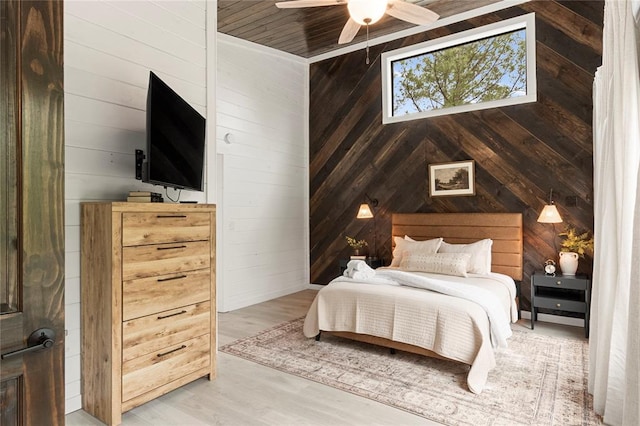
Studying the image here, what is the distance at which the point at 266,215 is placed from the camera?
18.7 ft

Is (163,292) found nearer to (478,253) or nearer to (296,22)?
(478,253)

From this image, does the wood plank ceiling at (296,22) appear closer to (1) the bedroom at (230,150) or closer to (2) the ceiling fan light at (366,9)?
(1) the bedroom at (230,150)

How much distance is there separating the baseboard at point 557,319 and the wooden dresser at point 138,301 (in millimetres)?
3760

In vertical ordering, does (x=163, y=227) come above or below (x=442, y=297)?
above

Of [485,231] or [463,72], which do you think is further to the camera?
[463,72]

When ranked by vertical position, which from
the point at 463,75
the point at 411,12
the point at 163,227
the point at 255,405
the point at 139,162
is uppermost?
the point at 463,75

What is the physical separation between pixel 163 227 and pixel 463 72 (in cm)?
433

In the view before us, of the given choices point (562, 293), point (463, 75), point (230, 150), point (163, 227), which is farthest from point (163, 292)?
point (463, 75)

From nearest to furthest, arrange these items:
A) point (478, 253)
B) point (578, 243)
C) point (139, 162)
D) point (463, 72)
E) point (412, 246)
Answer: point (139, 162) < point (578, 243) < point (478, 253) < point (412, 246) < point (463, 72)

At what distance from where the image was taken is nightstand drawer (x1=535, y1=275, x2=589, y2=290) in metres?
3.87

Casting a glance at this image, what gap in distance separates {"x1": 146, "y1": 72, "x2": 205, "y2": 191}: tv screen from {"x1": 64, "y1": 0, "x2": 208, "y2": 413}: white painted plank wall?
0.40 meters

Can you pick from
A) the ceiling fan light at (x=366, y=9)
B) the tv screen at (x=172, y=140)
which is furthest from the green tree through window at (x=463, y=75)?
the tv screen at (x=172, y=140)

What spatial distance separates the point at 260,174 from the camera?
559 cm

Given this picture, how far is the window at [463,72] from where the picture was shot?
4613mm
